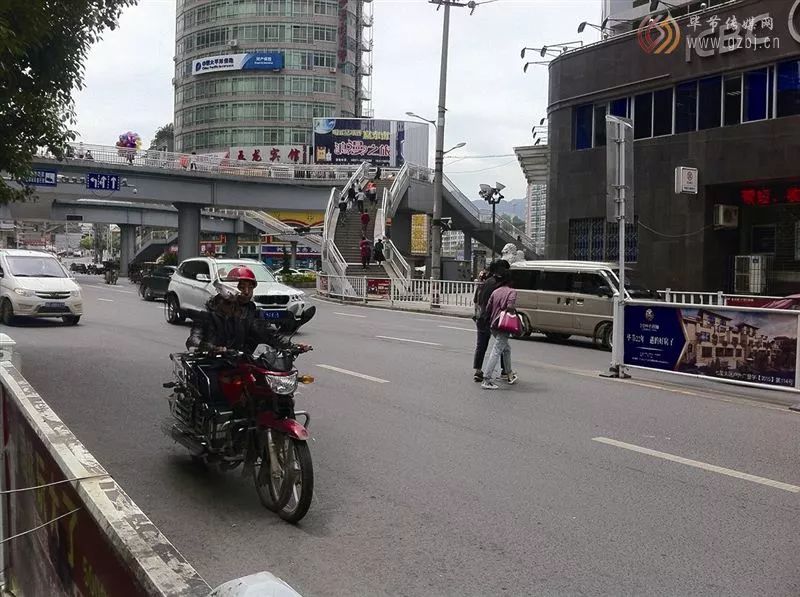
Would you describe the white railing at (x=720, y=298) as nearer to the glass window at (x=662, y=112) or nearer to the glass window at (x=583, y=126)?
the glass window at (x=662, y=112)

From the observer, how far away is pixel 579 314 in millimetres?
16219

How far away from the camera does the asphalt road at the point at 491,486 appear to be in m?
4.25

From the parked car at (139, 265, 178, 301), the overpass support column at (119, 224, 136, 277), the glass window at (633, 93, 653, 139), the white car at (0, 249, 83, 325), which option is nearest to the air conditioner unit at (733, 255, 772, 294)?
the glass window at (633, 93, 653, 139)

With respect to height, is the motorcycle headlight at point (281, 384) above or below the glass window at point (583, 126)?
below

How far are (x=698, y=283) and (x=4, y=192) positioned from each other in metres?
19.7

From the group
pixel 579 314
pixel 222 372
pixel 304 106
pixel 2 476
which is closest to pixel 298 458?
pixel 222 372

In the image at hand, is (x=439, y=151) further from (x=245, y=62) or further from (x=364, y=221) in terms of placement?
(x=245, y=62)

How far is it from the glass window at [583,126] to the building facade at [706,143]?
5cm

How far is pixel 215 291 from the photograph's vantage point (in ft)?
53.5

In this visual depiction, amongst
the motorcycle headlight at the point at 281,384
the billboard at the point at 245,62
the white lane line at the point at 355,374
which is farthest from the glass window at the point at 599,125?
the billboard at the point at 245,62

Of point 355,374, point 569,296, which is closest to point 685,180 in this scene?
point 569,296

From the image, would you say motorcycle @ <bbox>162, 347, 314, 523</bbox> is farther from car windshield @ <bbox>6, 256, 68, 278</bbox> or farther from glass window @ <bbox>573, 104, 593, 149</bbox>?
glass window @ <bbox>573, 104, 593, 149</bbox>

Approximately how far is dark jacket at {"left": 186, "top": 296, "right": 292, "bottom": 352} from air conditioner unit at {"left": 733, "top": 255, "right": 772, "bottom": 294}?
20.7m

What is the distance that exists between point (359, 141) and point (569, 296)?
64349mm
